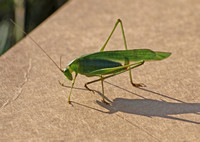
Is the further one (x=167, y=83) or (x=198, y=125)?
(x=167, y=83)

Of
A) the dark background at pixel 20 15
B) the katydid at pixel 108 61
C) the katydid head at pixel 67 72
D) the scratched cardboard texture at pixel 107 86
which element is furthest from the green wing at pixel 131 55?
the dark background at pixel 20 15

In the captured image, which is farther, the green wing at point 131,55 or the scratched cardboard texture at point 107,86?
the green wing at point 131,55

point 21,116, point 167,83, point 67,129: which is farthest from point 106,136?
point 167,83

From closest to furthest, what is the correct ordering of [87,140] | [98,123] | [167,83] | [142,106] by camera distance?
[87,140]
[98,123]
[142,106]
[167,83]

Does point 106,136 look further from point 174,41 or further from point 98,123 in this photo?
point 174,41

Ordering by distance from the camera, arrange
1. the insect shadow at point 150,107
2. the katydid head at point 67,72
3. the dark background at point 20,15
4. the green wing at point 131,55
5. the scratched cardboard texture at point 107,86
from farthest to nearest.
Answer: the dark background at point 20,15 → the katydid head at point 67,72 → the green wing at point 131,55 → the insect shadow at point 150,107 → the scratched cardboard texture at point 107,86

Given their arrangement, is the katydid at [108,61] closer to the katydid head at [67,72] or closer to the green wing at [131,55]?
the green wing at [131,55]

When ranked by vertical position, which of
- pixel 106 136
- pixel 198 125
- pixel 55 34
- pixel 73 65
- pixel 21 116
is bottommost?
pixel 198 125

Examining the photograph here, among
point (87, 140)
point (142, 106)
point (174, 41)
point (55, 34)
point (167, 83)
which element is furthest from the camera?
point (55, 34)
